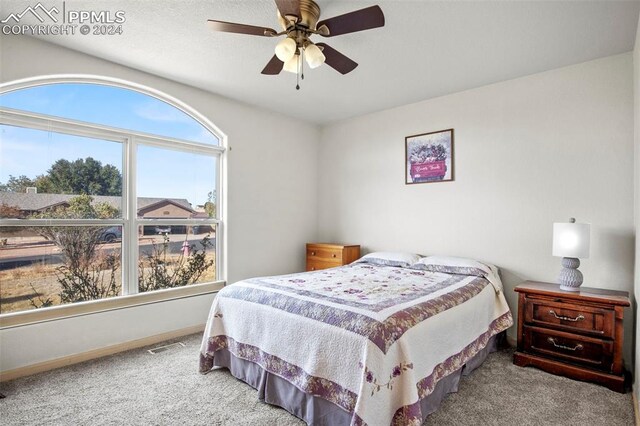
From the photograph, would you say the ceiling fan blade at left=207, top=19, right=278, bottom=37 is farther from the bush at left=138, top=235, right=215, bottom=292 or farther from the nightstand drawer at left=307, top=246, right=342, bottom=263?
the nightstand drawer at left=307, top=246, right=342, bottom=263

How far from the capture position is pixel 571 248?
263cm

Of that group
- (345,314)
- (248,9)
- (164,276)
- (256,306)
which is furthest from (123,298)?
(248,9)

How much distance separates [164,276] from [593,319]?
153 inches

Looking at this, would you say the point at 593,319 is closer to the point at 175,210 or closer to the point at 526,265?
the point at 526,265

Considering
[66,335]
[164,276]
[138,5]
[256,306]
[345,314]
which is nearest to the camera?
[345,314]

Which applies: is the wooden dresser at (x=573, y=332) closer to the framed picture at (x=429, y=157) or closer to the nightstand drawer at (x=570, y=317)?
the nightstand drawer at (x=570, y=317)

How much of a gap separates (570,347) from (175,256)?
12.3 feet

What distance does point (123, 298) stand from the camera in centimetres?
314

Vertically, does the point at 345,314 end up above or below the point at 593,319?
above

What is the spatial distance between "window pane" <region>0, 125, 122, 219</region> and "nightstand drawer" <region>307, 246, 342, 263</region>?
239 centimetres

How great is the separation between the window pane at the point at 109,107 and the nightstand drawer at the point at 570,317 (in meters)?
3.70

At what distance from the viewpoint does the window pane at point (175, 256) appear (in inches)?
134

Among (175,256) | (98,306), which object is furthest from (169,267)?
(98,306)

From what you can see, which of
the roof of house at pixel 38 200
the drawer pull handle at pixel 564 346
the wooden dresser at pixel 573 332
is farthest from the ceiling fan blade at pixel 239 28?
the drawer pull handle at pixel 564 346
